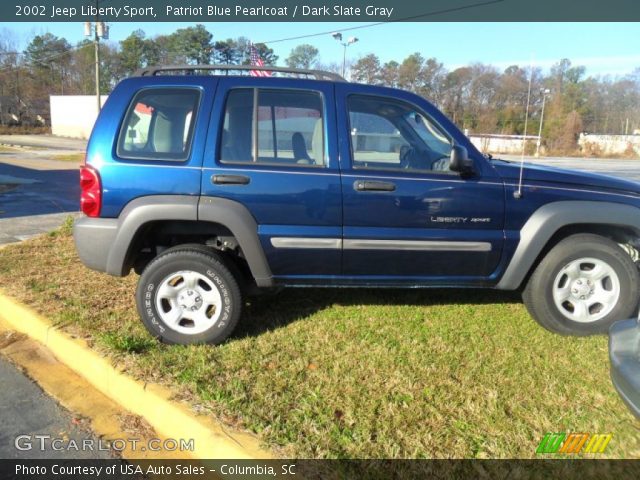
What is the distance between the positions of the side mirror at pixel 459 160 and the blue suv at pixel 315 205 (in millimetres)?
24

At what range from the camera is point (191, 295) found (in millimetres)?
3549

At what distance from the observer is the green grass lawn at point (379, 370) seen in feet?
8.23

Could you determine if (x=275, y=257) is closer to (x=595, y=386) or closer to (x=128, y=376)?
(x=128, y=376)

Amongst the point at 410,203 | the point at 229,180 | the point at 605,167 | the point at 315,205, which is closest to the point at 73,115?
the point at 605,167

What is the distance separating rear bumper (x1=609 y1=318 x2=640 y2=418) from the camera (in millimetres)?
2295

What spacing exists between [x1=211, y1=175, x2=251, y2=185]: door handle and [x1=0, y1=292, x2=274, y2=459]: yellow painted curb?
141cm

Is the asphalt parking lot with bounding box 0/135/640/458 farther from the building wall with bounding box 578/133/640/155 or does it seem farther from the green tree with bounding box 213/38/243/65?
the building wall with bounding box 578/133/640/155

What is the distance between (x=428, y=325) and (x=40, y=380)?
2.86 m

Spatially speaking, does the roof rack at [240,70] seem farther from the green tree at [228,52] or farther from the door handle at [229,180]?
the green tree at [228,52]

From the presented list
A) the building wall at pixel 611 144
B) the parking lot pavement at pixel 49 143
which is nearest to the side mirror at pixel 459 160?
the parking lot pavement at pixel 49 143

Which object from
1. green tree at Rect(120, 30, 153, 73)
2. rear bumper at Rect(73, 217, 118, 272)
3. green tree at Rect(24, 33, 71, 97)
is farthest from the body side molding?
green tree at Rect(24, 33, 71, 97)

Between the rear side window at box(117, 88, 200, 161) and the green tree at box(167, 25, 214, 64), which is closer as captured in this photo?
the rear side window at box(117, 88, 200, 161)

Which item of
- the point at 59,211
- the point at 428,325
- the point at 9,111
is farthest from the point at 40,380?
the point at 9,111

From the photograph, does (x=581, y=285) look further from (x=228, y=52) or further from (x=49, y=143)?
(x=49, y=143)
